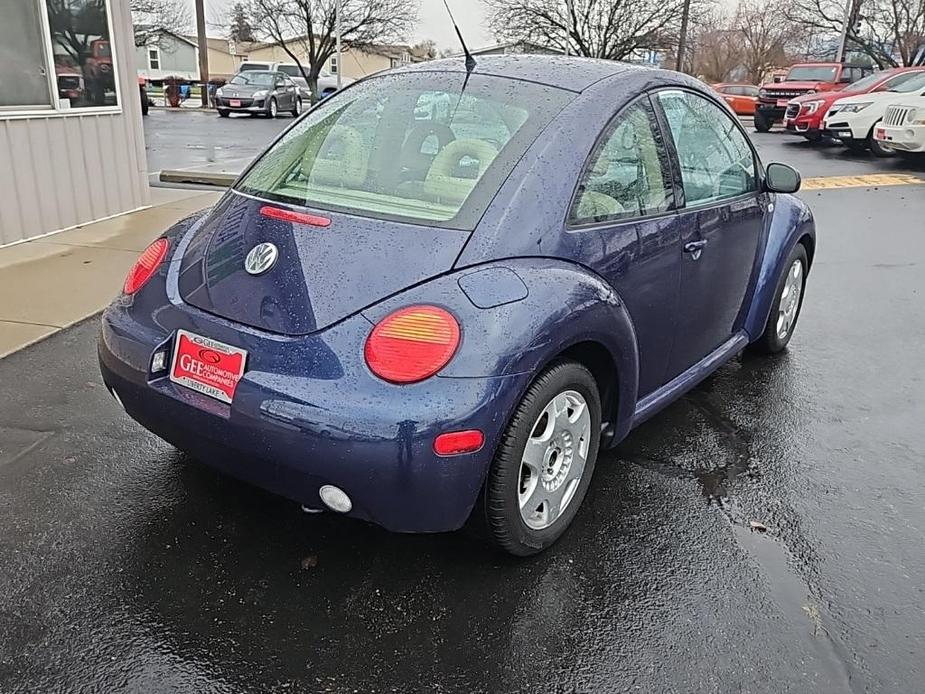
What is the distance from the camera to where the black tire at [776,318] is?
4.40 meters

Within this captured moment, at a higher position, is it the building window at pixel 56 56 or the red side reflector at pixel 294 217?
the building window at pixel 56 56

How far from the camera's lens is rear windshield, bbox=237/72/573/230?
2.74m

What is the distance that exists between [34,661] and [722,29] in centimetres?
5844

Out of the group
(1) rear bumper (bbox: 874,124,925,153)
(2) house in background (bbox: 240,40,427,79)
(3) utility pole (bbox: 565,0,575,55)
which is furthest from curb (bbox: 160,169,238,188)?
(2) house in background (bbox: 240,40,427,79)

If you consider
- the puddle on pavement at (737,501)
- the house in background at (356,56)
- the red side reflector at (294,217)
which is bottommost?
the puddle on pavement at (737,501)

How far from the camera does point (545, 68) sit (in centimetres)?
318

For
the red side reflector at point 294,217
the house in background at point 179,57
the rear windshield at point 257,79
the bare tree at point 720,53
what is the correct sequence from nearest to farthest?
the red side reflector at point 294,217
the rear windshield at point 257,79
the bare tree at point 720,53
the house in background at point 179,57

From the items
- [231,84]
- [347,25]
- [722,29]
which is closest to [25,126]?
[231,84]

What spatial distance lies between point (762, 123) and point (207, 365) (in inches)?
934

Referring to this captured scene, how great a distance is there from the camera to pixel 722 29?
174 ft

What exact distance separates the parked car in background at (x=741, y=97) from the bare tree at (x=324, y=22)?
21177 mm

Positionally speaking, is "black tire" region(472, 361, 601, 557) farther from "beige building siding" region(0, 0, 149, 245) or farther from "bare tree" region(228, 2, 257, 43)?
"bare tree" region(228, 2, 257, 43)

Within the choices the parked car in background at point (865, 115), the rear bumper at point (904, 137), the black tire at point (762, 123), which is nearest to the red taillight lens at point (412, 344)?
the rear bumper at point (904, 137)

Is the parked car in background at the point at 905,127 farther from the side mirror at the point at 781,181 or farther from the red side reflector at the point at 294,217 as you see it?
the red side reflector at the point at 294,217
